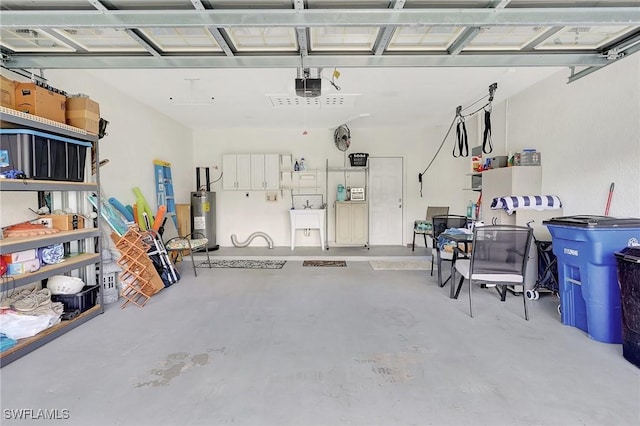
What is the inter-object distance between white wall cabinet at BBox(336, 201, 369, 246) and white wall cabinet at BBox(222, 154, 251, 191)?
208 centimetres

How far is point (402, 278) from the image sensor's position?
4461 millimetres

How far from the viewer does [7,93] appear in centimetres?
253

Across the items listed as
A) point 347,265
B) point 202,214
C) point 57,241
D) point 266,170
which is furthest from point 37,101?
point 347,265

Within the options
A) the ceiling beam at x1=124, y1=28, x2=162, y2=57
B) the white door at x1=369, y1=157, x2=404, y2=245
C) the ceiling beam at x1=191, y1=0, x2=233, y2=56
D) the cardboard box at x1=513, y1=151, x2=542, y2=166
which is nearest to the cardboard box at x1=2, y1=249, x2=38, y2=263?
the ceiling beam at x1=124, y1=28, x2=162, y2=57

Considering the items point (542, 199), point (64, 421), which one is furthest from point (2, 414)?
point (542, 199)

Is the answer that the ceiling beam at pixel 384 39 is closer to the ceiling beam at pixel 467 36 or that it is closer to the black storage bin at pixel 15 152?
the ceiling beam at pixel 467 36

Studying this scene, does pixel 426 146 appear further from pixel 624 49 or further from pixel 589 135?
pixel 624 49

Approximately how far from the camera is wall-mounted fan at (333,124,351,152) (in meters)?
6.50

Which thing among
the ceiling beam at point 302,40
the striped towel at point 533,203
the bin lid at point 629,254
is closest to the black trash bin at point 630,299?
the bin lid at point 629,254

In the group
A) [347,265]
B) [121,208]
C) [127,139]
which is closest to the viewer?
[121,208]

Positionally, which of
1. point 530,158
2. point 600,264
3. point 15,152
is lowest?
point 600,264

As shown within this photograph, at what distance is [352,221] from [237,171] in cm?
273

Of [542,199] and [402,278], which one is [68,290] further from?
[542,199]

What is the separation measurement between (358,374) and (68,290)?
9.37ft
